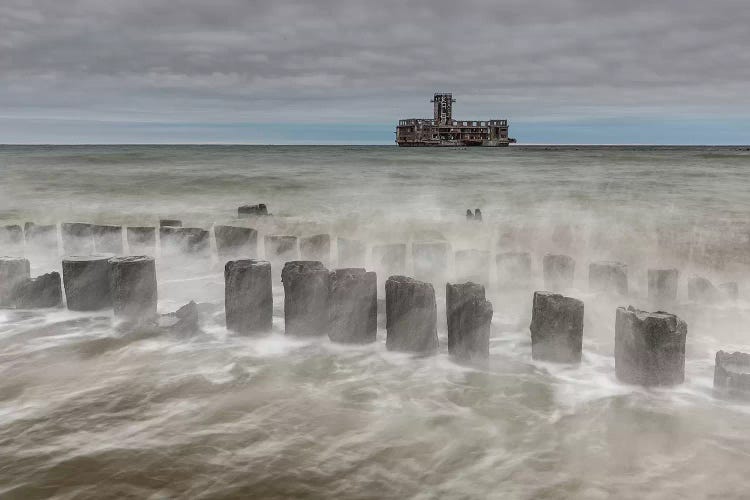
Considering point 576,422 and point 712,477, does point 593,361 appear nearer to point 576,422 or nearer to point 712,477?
point 576,422

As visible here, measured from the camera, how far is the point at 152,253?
8875 mm

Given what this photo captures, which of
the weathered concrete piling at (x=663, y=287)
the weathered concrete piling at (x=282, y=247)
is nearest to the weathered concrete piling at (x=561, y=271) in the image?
the weathered concrete piling at (x=663, y=287)

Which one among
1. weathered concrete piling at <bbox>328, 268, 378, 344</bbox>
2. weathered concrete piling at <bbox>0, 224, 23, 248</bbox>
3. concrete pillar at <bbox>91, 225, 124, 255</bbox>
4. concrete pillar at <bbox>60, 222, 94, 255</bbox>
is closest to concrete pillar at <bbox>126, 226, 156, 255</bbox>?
concrete pillar at <bbox>91, 225, 124, 255</bbox>

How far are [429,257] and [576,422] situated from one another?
3.42m

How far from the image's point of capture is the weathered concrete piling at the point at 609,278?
618cm

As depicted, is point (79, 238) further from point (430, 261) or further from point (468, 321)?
point (468, 321)

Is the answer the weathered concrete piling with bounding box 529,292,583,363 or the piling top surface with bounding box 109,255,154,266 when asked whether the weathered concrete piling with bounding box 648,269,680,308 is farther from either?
the piling top surface with bounding box 109,255,154,266

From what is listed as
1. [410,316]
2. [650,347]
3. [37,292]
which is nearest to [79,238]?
[37,292]

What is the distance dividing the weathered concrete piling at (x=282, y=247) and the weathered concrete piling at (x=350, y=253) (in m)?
0.77

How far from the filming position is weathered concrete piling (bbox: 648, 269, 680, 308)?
627 centimetres

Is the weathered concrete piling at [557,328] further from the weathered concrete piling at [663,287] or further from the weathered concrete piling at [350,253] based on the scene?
the weathered concrete piling at [350,253]

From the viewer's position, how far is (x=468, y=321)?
4.79 meters

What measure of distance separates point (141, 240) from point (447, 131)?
144 metres

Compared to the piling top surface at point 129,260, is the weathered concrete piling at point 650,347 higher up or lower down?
lower down
